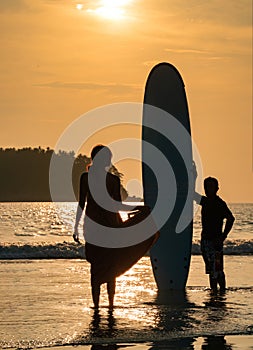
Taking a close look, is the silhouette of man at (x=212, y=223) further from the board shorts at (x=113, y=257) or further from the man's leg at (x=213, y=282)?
the board shorts at (x=113, y=257)

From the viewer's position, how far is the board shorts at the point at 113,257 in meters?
11.3

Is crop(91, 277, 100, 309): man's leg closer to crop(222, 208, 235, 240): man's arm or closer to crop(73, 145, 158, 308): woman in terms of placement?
crop(73, 145, 158, 308): woman

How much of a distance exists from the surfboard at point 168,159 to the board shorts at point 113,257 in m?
2.67

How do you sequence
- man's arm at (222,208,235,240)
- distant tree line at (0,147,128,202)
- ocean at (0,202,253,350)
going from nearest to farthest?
ocean at (0,202,253,350) < man's arm at (222,208,235,240) < distant tree line at (0,147,128,202)

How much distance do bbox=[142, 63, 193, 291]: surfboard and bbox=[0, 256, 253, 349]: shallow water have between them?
49cm

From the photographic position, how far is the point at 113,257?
11.4 metres

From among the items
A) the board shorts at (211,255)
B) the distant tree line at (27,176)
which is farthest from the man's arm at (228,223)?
the distant tree line at (27,176)

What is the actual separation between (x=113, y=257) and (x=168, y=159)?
3.52 m

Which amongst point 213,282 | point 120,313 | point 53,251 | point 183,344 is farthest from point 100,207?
point 53,251

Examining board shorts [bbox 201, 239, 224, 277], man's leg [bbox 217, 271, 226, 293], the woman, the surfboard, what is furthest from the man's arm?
the woman

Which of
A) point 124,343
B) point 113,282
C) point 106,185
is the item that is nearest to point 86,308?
point 113,282

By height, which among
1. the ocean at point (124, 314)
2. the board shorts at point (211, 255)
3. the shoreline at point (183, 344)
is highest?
the board shorts at point (211, 255)

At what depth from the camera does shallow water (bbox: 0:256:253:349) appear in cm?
978

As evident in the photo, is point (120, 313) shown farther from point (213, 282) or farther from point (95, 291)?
point (213, 282)
